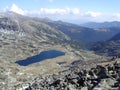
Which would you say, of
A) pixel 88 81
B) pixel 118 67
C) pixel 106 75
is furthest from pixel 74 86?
pixel 118 67

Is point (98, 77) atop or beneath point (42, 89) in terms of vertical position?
atop

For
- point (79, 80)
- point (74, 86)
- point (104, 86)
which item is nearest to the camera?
point (104, 86)

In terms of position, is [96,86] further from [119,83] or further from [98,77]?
[98,77]

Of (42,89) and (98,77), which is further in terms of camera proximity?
(42,89)

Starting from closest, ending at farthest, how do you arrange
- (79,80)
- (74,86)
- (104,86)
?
(104,86) → (74,86) → (79,80)

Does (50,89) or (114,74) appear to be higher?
(114,74)

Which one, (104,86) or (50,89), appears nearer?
(104,86)

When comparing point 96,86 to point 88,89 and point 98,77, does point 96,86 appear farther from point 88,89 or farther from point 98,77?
point 98,77

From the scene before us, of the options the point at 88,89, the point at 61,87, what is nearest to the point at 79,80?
the point at 61,87
